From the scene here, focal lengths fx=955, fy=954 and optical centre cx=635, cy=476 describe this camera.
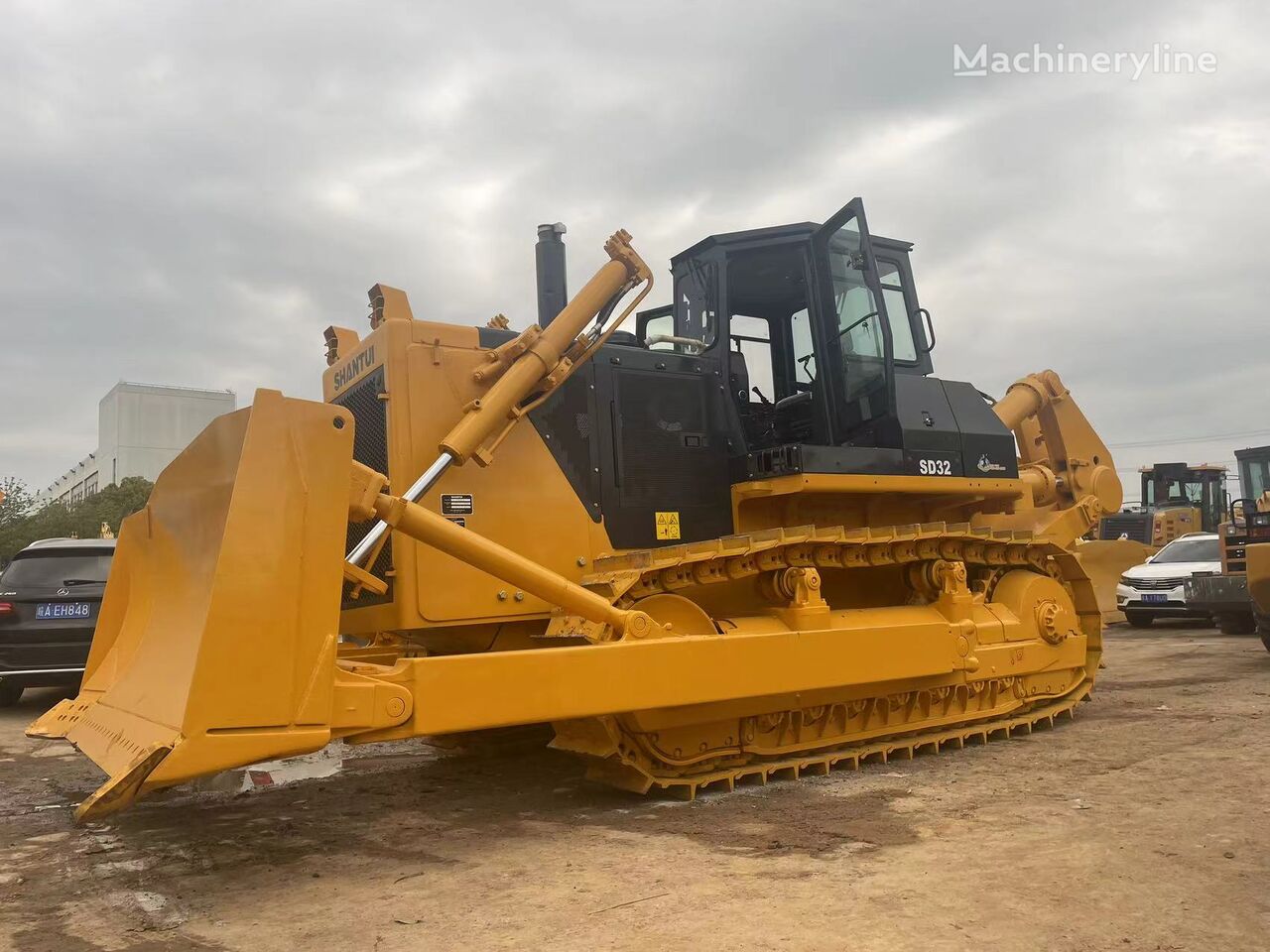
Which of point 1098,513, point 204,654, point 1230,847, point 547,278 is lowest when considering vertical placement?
point 1230,847

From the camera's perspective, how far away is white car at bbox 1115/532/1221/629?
14883mm

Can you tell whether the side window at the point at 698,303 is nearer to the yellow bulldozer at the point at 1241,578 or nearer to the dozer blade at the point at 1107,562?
the dozer blade at the point at 1107,562

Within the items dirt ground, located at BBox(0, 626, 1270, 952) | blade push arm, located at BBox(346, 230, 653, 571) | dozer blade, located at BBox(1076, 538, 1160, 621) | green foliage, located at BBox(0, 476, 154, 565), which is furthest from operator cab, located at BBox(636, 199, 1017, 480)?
green foliage, located at BBox(0, 476, 154, 565)

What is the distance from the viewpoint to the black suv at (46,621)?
873 centimetres

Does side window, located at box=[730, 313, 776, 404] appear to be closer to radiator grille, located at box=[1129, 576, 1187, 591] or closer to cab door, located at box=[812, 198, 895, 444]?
cab door, located at box=[812, 198, 895, 444]

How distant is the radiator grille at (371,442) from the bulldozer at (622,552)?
0.03 metres

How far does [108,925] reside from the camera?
3385 millimetres

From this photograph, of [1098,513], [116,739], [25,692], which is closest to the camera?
[116,739]

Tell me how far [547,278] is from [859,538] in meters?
2.53

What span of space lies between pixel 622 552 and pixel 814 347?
2.06m

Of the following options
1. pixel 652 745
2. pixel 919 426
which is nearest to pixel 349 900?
pixel 652 745

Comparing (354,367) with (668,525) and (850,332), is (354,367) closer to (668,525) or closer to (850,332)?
(668,525)

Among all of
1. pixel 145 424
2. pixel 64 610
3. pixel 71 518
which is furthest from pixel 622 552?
pixel 145 424

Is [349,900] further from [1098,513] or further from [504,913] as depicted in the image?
[1098,513]
